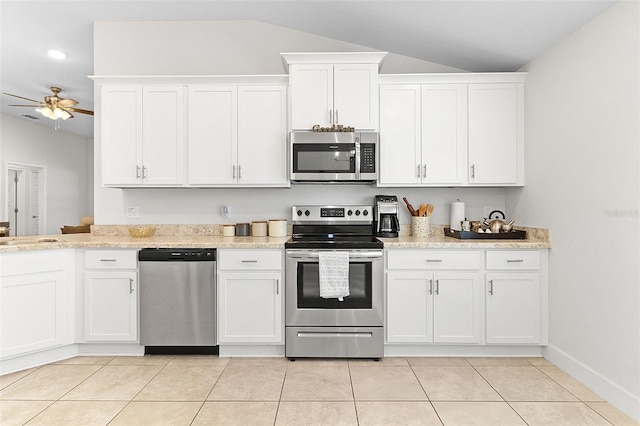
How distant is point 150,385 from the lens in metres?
2.43

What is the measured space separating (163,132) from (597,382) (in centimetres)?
374

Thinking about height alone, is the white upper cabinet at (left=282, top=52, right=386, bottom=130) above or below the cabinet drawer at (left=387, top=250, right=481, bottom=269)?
above

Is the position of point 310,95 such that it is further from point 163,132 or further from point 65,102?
point 65,102

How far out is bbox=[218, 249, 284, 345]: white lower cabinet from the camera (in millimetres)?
2828

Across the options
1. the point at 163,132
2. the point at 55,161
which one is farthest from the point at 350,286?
the point at 55,161

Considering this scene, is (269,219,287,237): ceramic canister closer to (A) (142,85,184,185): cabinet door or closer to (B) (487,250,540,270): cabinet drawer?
(A) (142,85,184,185): cabinet door

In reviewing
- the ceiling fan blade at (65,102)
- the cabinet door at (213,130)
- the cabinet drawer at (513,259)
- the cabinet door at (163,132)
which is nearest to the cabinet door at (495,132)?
the cabinet drawer at (513,259)

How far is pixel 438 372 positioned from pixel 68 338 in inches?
112

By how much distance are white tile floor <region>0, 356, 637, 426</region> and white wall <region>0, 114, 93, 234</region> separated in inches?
247

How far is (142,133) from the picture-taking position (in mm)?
3193

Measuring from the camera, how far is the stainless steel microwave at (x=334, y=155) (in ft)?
9.99

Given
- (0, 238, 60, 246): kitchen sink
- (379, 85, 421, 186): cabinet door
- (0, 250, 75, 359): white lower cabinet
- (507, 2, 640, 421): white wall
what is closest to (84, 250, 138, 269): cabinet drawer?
(0, 250, 75, 359): white lower cabinet

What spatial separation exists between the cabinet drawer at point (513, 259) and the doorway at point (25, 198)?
844 centimetres

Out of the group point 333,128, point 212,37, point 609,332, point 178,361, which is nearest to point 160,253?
point 178,361
